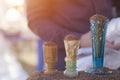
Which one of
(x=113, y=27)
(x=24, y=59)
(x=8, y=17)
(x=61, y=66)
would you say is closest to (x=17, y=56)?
(x=24, y=59)

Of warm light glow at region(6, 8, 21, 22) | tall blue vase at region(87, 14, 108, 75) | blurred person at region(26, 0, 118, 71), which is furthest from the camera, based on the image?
warm light glow at region(6, 8, 21, 22)

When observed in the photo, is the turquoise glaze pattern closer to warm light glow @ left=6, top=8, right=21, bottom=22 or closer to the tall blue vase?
the tall blue vase

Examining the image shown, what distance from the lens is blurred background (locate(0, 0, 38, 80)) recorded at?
3.12 m

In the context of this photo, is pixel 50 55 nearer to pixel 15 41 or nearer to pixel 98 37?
pixel 98 37

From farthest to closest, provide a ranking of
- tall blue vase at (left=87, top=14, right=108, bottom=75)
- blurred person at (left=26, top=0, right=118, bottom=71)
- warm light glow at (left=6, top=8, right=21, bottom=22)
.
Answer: warm light glow at (left=6, top=8, right=21, bottom=22)
blurred person at (left=26, top=0, right=118, bottom=71)
tall blue vase at (left=87, top=14, right=108, bottom=75)

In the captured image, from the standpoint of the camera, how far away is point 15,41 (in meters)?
3.24

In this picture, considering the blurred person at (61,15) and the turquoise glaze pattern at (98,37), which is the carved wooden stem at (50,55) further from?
the blurred person at (61,15)

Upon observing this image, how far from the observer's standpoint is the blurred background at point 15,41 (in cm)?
312

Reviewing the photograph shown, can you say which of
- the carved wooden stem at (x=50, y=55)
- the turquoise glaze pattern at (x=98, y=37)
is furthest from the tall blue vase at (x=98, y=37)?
the carved wooden stem at (x=50, y=55)

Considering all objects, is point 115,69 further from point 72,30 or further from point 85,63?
point 72,30

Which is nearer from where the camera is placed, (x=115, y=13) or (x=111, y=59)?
(x=111, y=59)

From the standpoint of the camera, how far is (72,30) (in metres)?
1.30

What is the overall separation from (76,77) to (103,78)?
0.24 feet

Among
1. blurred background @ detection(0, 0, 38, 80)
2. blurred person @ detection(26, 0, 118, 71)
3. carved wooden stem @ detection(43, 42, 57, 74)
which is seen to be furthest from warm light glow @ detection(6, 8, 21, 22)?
carved wooden stem @ detection(43, 42, 57, 74)
